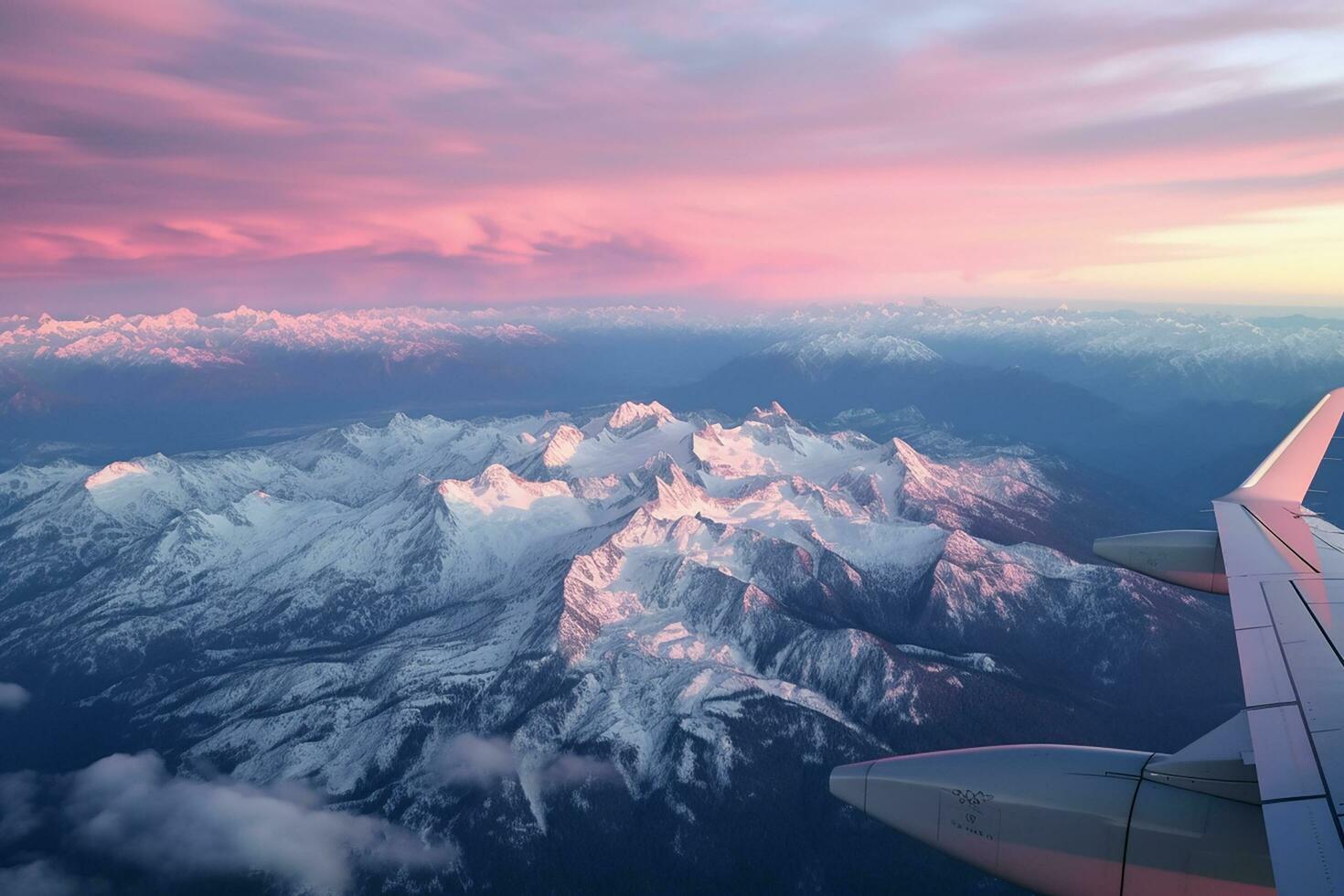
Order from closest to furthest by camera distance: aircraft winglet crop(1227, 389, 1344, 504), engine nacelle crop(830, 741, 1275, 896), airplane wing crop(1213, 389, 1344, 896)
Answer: airplane wing crop(1213, 389, 1344, 896) → engine nacelle crop(830, 741, 1275, 896) → aircraft winglet crop(1227, 389, 1344, 504)

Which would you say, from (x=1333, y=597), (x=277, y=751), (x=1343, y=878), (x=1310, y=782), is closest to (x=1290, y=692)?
(x=1310, y=782)

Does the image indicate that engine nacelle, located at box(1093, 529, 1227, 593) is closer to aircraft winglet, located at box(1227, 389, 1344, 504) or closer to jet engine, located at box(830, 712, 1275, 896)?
aircraft winglet, located at box(1227, 389, 1344, 504)

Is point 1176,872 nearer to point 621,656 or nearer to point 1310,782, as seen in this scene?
point 1310,782

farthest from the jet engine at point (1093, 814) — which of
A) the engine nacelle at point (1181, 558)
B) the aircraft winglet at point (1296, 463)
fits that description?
the aircraft winglet at point (1296, 463)

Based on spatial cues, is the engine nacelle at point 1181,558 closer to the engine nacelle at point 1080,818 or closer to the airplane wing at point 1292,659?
the airplane wing at point 1292,659

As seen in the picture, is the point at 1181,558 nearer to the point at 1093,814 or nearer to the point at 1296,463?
the point at 1296,463

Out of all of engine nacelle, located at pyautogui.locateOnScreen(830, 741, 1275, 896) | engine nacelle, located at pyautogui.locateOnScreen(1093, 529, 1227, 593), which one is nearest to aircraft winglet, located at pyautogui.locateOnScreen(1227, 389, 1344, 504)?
engine nacelle, located at pyautogui.locateOnScreen(1093, 529, 1227, 593)
